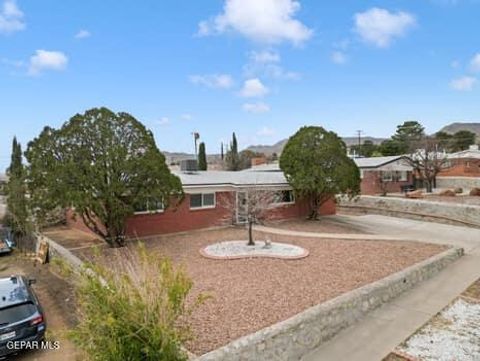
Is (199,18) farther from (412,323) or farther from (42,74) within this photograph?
(412,323)

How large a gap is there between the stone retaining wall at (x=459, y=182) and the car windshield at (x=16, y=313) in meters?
40.3

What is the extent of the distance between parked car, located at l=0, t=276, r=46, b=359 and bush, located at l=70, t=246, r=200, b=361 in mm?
2851

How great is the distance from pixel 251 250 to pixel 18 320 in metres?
7.93

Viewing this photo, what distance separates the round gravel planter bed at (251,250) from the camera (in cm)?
1201

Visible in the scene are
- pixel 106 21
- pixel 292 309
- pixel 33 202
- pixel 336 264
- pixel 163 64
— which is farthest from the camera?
pixel 163 64

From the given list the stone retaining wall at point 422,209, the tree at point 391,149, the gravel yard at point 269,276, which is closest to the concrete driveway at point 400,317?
the gravel yard at point 269,276

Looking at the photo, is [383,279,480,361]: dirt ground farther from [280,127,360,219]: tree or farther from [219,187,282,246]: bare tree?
[280,127,360,219]: tree

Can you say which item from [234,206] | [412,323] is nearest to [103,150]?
[234,206]

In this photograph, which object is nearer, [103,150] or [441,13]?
[103,150]

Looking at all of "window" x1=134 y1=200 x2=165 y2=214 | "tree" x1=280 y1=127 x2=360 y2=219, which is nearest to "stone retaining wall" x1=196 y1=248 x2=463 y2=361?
"window" x1=134 y1=200 x2=165 y2=214

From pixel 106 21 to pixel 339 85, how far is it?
55.3 feet

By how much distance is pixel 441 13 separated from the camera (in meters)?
16.5

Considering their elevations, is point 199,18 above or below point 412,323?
above

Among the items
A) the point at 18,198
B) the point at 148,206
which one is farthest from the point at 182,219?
the point at 18,198
